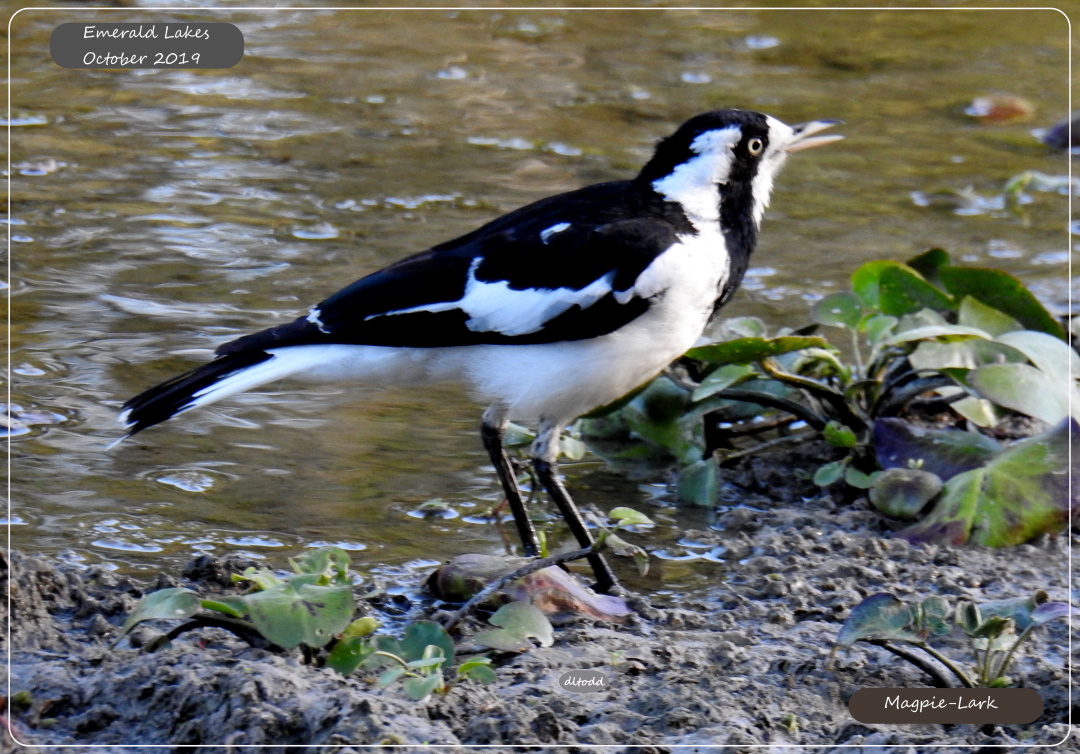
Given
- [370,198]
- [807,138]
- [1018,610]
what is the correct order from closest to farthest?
[1018,610]
[807,138]
[370,198]

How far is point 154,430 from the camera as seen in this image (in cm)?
446

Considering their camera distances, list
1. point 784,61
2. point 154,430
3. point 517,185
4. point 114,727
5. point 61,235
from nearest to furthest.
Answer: point 114,727 → point 154,430 → point 61,235 → point 517,185 → point 784,61

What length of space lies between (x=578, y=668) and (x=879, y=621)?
2.29 ft

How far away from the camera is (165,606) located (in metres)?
2.79

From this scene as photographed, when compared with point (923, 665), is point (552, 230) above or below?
above

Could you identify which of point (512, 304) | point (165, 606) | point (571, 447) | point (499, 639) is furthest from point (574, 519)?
point (165, 606)

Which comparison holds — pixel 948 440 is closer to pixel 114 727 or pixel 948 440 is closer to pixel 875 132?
pixel 114 727

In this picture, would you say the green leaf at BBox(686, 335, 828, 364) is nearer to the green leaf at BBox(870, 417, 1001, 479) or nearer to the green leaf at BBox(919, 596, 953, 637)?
the green leaf at BBox(870, 417, 1001, 479)

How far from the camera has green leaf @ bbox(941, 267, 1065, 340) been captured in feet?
14.5

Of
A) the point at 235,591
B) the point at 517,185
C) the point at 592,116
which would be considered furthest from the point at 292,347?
the point at 592,116

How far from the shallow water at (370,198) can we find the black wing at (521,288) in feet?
1.92

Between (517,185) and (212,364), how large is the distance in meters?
3.24

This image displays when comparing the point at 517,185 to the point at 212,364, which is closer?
the point at 212,364

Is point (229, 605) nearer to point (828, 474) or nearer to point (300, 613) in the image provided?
point (300, 613)
